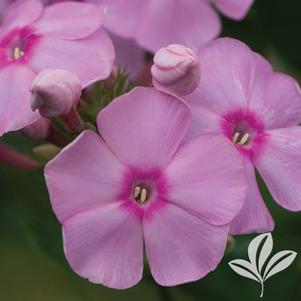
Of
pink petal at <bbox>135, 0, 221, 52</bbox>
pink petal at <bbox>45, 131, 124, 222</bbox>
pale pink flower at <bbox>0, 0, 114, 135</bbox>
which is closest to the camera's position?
pink petal at <bbox>45, 131, 124, 222</bbox>

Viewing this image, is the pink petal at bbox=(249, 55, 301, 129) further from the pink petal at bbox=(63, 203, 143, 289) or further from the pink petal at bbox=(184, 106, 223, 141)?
the pink petal at bbox=(63, 203, 143, 289)

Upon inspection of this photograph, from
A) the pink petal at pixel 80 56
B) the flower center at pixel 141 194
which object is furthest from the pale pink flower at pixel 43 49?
the flower center at pixel 141 194

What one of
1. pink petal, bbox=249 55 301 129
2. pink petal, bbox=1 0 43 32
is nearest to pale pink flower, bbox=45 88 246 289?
pink petal, bbox=249 55 301 129

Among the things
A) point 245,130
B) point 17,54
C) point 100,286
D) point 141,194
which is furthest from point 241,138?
point 100,286

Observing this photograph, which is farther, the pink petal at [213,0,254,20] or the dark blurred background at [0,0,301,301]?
the pink petal at [213,0,254,20]

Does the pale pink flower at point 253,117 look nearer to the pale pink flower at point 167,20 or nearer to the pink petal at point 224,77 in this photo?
the pink petal at point 224,77

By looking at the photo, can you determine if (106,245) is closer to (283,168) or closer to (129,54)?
(283,168)
